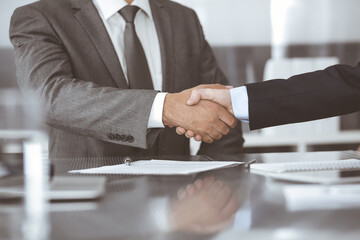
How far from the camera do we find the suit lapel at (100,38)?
1.73 meters

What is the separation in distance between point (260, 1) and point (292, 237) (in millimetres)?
3176

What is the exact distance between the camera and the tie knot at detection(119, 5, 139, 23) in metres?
1.84

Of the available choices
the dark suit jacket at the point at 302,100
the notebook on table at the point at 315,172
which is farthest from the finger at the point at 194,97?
the notebook on table at the point at 315,172

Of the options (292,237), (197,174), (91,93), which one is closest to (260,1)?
(91,93)

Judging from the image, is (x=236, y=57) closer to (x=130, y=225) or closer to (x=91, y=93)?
(x=91, y=93)

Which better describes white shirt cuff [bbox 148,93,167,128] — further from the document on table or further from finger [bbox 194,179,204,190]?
finger [bbox 194,179,204,190]

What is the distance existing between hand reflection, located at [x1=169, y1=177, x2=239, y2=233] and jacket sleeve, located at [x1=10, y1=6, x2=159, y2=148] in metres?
0.61

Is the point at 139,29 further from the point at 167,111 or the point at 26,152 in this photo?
the point at 26,152

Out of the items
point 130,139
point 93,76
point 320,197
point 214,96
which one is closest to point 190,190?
point 320,197

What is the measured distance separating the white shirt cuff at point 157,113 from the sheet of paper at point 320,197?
75cm

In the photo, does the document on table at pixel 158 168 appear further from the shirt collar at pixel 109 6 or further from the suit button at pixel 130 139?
the shirt collar at pixel 109 6

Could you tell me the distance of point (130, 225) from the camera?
579 mm

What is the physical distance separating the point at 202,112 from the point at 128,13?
50 cm

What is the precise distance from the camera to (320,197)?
0.73 m
